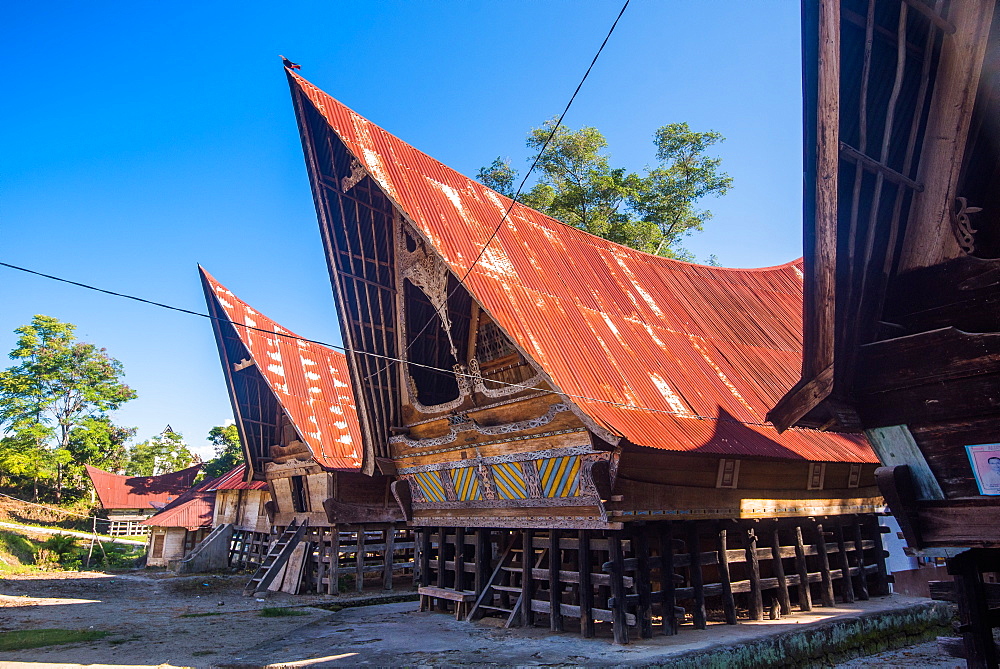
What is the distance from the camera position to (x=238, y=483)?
2723 cm

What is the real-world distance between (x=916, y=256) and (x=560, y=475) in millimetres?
5875

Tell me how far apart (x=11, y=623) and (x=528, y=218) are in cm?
1390

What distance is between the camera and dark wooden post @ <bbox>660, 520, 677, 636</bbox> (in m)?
9.16

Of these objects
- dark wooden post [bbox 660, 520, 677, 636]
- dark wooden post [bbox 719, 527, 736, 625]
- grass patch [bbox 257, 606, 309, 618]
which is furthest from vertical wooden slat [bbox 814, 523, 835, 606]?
grass patch [bbox 257, 606, 309, 618]

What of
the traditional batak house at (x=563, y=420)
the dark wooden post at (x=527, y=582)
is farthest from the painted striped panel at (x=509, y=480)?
the dark wooden post at (x=527, y=582)

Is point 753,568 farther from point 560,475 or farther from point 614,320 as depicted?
point 614,320

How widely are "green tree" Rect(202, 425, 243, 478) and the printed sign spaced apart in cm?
4086

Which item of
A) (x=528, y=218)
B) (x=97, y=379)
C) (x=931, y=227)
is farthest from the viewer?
(x=97, y=379)

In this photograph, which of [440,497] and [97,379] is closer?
[440,497]

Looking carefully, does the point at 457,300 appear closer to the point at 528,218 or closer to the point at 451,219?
the point at 451,219

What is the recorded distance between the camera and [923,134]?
499cm

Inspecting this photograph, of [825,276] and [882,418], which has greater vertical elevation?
[825,276]

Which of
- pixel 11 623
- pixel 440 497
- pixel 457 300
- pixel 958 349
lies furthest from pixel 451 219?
pixel 11 623

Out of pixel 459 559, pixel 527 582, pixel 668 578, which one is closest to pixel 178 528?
pixel 459 559
